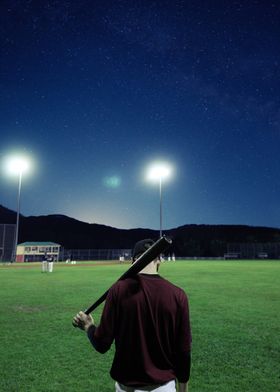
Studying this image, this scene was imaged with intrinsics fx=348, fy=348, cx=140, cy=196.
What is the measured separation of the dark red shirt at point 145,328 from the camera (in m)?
2.62

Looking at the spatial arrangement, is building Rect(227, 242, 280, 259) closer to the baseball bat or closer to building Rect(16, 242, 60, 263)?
building Rect(16, 242, 60, 263)

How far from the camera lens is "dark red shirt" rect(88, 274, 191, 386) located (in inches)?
103

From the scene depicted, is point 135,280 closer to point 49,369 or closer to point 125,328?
point 125,328

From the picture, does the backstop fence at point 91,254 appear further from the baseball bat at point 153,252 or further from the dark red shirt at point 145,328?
the baseball bat at point 153,252

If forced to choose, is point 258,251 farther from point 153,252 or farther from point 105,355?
point 153,252

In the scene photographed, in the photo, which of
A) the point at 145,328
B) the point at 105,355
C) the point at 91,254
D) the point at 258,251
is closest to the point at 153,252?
the point at 145,328

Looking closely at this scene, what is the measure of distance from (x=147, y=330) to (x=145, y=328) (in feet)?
0.08

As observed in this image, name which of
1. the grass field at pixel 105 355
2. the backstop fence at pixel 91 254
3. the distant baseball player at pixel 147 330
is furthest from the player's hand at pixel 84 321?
the backstop fence at pixel 91 254

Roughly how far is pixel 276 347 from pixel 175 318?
5.82 m

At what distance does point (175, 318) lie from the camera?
8.83 ft

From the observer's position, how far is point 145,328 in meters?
2.66

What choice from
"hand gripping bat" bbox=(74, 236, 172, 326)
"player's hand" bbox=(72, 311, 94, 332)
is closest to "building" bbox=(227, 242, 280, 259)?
"player's hand" bbox=(72, 311, 94, 332)

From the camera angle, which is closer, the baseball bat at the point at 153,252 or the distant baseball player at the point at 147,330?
the baseball bat at the point at 153,252

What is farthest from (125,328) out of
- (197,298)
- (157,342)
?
(197,298)
